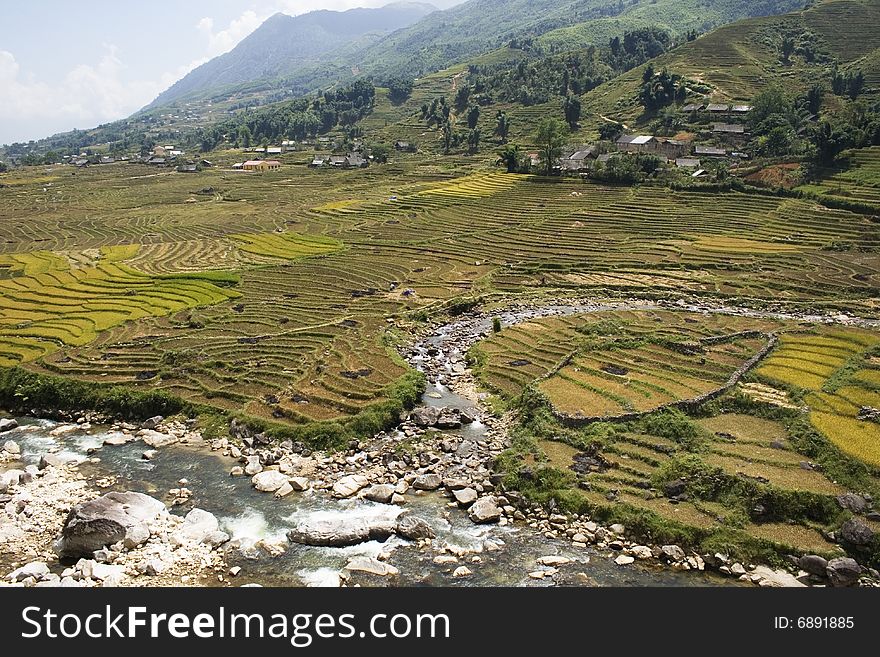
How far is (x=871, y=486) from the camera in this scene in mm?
34094

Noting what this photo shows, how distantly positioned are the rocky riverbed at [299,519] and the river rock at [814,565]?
0.06 m

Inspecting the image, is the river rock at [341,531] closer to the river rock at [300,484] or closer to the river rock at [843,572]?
the river rock at [300,484]

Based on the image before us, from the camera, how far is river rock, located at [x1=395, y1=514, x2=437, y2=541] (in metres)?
33.3

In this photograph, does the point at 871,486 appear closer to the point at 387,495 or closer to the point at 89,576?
the point at 387,495

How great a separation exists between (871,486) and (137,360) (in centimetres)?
5355

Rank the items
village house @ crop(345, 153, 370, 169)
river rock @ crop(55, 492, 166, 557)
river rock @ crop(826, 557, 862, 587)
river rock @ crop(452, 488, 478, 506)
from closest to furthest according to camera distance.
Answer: river rock @ crop(826, 557, 862, 587) → river rock @ crop(55, 492, 166, 557) → river rock @ crop(452, 488, 478, 506) → village house @ crop(345, 153, 370, 169)

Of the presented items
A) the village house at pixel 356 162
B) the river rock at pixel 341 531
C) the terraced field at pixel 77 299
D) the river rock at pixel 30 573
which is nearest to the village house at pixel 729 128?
the village house at pixel 356 162

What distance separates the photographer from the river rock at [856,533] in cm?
3038

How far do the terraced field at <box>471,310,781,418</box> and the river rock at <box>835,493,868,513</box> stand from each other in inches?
511

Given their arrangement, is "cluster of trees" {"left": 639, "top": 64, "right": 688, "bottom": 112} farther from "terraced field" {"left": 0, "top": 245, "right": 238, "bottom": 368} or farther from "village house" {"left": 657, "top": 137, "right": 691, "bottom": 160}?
"terraced field" {"left": 0, "top": 245, "right": 238, "bottom": 368}

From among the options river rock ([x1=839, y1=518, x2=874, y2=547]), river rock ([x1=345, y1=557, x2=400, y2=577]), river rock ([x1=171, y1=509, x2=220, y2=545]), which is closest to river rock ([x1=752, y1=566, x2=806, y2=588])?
river rock ([x1=839, y1=518, x2=874, y2=547])

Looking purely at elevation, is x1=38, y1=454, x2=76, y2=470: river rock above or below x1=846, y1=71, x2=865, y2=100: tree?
below

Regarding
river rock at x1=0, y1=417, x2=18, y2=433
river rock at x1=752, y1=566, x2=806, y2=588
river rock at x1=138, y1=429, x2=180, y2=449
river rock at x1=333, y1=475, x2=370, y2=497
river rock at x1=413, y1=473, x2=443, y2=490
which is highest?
river rock at x1=0, y1=417, x2=18, y2=433
